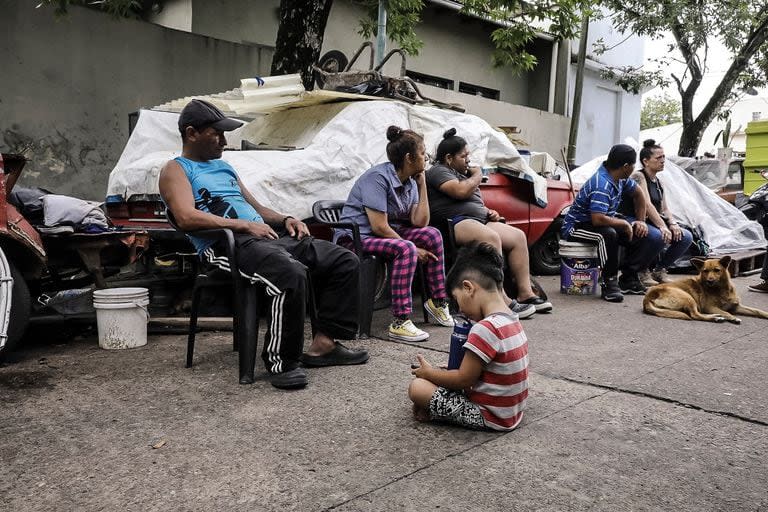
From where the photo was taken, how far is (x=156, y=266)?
6.19 metres

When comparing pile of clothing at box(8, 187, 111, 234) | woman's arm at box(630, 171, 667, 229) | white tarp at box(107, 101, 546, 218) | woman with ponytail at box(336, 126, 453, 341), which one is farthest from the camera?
woman's arm at box(630, 171, 667, 229)

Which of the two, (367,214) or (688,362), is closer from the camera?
(688,362)

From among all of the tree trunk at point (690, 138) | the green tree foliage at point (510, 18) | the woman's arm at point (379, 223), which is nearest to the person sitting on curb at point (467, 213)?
the woman's arm at point (379, 223)

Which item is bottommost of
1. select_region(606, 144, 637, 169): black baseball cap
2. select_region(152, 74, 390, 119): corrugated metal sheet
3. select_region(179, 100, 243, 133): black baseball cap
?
select_region(179, 100, 243, 133): black baseball cap

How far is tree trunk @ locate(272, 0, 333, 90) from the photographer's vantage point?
781cm

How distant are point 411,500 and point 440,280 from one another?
2873 millimetres

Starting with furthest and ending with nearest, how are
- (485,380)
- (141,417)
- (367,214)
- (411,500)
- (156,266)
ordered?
(156,266), (367,214), (141,417), (485,380), (411,500)

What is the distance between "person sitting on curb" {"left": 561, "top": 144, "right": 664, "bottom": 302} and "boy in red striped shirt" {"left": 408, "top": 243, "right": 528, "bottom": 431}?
3.81 meters

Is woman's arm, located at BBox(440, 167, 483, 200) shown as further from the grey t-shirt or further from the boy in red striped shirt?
the boy in red striped shirt

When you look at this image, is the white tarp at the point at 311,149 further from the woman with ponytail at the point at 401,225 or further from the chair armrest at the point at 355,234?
the chair armrest at the point at 355,234

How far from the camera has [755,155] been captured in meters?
11.1

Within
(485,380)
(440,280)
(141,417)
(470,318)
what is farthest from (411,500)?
(440,280)

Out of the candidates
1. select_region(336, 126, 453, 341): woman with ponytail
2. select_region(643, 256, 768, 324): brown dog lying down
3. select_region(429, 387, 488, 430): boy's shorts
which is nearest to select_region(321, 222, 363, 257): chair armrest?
select_region(336, 126, 453, 341): woman with ponytail

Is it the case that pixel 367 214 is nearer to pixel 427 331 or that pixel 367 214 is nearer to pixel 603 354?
pixel 427 331
